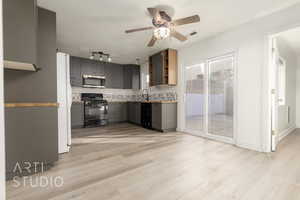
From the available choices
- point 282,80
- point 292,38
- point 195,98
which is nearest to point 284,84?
point 282,80

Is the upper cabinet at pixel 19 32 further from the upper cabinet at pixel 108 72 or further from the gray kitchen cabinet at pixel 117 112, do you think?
the gray kitchen cabinet at pixel 117 112

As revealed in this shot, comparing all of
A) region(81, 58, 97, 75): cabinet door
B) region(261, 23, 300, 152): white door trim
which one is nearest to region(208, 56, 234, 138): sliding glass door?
region(261, 23, 300, 152): white door trim

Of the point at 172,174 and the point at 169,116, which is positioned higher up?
the point at 169,116

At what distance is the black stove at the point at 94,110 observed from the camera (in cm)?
469

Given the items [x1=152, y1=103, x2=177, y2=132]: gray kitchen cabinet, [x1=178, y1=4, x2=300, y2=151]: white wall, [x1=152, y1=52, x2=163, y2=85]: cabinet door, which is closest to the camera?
[x1=178, y1=4, x2=300, y2=151]: white wall

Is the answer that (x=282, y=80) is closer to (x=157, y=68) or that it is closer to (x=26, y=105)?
(x=157, y=68)

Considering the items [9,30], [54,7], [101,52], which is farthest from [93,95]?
[9,30]

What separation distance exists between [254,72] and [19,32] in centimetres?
342

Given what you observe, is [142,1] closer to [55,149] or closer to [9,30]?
[9,30]

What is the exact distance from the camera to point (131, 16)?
241 centimetres

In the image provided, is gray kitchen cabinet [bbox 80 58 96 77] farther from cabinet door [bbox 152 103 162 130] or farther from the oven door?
cabinet door [bbox 152 103 162 130]

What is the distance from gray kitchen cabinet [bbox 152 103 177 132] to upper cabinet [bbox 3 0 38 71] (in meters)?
2.96

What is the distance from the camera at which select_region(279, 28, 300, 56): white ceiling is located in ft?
9.05

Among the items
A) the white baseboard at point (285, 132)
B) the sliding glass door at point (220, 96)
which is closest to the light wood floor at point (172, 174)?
the white baseboard at point (285, 132)
